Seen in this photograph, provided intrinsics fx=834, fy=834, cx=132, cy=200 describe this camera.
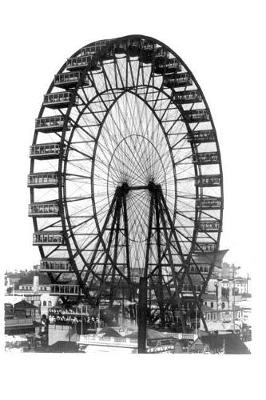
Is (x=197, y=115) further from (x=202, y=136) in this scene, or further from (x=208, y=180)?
(x=208, y=180)

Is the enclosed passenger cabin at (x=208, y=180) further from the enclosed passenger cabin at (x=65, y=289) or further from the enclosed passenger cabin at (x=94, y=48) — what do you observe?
the enclosed passenger cabin at (x=65, y=289)

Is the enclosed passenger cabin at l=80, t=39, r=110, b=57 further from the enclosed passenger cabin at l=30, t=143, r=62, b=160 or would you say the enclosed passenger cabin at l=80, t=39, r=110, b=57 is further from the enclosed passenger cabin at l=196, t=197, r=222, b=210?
the enclosed passenger cabin at l=196, t=197, r=222, b=210

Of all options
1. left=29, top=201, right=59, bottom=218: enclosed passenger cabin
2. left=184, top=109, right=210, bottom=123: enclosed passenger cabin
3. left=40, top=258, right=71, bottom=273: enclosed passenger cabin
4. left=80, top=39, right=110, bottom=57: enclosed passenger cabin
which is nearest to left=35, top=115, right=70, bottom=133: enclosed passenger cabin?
left=80, top=39, right=110, bottom=57: enclosed passenger cabin

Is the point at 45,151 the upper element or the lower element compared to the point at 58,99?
lower

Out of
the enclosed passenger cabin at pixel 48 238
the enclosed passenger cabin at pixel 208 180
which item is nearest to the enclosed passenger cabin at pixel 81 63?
the enclosed passenger cabin at pixel 48 238

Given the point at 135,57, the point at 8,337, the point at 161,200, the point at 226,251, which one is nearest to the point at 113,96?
the point at 135,57

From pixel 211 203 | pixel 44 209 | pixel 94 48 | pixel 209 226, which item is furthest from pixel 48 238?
pixel 211 203
